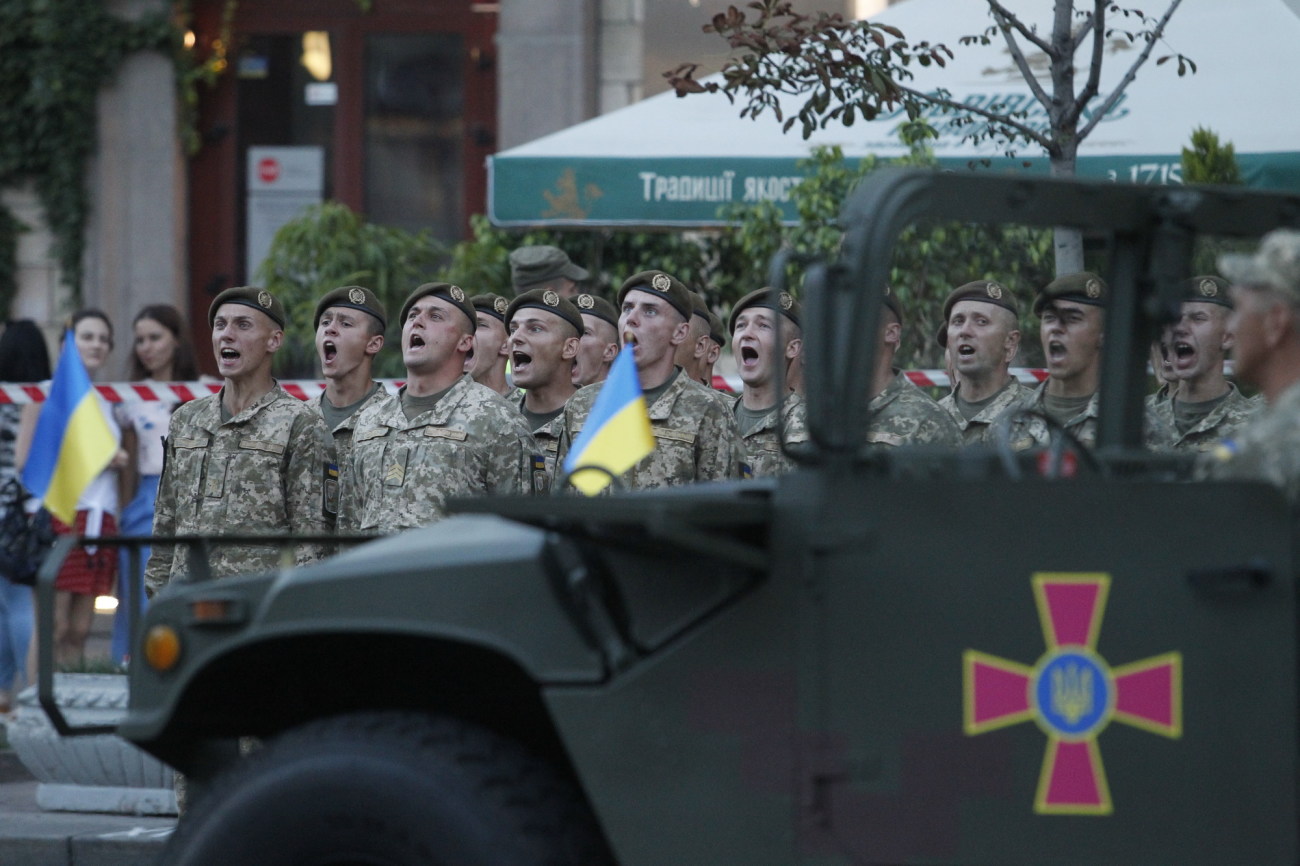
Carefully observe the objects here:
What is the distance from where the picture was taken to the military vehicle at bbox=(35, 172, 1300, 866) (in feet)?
10.1

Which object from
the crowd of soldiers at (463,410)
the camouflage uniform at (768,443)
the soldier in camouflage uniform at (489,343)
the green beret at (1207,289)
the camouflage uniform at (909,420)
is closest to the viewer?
the green beret at (1207,289)

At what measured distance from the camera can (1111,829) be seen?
3.10 meters

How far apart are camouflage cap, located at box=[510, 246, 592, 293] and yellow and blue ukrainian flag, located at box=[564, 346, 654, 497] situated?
15.3ft

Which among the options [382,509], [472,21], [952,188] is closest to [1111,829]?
[952,188]

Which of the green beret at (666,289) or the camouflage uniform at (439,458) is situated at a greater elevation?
the green beret at (666,289)

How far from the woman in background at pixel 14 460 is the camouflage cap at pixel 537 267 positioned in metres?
2.56

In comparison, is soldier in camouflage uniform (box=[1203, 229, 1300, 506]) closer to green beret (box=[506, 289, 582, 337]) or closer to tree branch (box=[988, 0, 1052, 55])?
tree branch (box=[988, 0, 1052, 55])

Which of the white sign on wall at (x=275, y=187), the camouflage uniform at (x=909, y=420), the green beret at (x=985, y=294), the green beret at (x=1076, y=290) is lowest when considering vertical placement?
the camouflage uniform at (x=909, y=420)

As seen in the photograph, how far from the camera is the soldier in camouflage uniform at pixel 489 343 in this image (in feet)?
27.7

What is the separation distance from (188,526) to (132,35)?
309 inches

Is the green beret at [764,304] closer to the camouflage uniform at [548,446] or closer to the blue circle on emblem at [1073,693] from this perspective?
the camouflage uniform at [548,446]

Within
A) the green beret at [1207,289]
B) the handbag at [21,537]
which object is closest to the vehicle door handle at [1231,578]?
the green beret at [1207,289]

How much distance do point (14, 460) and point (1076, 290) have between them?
6.55 meters

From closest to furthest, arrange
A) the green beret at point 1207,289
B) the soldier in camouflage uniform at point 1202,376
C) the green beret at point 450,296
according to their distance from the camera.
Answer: the green beret at point 1207,289 → the soldier in camouflage uniform at point 1202,376 → the green beret at point 450,296
